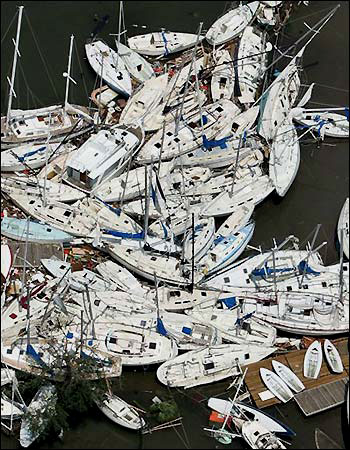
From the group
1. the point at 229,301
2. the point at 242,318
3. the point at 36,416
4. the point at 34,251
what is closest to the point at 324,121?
the point at 229,301

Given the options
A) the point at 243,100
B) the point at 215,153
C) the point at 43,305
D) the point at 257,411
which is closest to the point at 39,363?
the point at 43,305

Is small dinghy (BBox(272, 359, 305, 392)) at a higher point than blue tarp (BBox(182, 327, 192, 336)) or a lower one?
lower

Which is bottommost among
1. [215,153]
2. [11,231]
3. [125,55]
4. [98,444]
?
[98,444]

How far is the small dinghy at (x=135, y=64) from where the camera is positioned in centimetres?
3844

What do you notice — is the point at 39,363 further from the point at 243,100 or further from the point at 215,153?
the point at 243,100

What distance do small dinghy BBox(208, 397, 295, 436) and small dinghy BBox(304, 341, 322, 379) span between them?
8.15 feet

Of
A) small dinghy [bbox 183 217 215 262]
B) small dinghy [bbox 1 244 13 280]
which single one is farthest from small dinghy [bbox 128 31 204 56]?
small dinghy [bbox 1 244 13 280]

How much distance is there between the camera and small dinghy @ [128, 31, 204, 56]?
40156 mm

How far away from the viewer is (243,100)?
3794cm

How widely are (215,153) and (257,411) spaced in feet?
42.9

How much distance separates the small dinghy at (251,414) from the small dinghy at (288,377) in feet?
5.50

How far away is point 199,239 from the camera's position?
3111 centimetres

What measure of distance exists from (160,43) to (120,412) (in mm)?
22034

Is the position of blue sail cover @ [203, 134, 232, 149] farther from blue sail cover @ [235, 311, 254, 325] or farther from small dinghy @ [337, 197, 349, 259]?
blue sail cover @ [235, 311, 254, 325]
